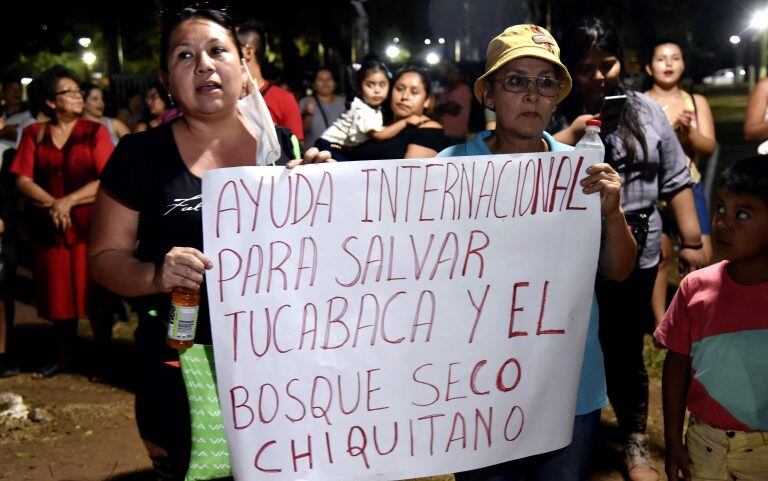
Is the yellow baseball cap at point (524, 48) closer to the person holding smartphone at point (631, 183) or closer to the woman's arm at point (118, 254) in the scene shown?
the person holding smartphone at point (631, 183)

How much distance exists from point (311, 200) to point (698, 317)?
130 centimetres

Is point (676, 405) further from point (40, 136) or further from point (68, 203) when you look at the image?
point (40, 136)

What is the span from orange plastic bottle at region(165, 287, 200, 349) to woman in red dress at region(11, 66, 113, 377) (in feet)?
13.7

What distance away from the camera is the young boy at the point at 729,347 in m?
2.69

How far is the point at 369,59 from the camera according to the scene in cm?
754

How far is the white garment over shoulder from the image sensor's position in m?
6.66

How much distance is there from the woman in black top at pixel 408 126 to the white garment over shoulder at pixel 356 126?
203mm

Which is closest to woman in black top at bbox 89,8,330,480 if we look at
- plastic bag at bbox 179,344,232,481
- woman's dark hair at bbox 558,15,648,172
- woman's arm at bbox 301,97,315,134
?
plastic bag at bbox 179,344,232,481

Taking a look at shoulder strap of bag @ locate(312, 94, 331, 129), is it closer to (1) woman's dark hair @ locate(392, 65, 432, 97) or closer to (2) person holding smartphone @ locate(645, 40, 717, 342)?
(1) woman's dark hair @ locate(392, 65, 432, 97)

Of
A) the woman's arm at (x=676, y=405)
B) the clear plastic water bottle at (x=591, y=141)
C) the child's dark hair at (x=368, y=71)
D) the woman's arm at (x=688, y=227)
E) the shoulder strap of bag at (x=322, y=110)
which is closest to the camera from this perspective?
the clear plastic water bottle at (x=591, y=141)

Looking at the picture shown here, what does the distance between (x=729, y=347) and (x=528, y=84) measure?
3.36ft

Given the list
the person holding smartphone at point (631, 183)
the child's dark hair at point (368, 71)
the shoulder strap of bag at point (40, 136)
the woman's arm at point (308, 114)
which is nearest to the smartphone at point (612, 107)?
the person holding smartphone at point (631, 183)

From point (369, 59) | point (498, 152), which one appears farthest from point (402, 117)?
point (498, 152)

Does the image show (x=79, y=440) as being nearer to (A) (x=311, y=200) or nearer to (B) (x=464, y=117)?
(A) (x=311, y=200)
